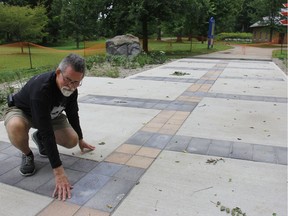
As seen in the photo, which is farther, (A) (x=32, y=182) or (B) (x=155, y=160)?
(B) (x=155, y=160)

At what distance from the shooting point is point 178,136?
4.24m

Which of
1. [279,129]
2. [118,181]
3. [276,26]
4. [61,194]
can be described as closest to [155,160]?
[118,181]

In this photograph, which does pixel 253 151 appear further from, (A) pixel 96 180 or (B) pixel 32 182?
(B) pixel 32 182

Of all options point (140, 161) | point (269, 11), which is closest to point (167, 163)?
point (140, 161)

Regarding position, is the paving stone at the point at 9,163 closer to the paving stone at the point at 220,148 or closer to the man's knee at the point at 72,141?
the man's knee at the point at 72,141

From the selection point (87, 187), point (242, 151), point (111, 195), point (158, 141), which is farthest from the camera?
point (158, 141)

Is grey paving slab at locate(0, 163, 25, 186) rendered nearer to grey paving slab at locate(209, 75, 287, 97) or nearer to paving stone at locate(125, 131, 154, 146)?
paving stone at locate(125, 131, 154, 146)

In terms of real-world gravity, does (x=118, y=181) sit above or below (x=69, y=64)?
below

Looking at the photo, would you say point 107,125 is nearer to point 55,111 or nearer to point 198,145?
point 198,145

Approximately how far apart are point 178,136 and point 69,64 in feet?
7.16

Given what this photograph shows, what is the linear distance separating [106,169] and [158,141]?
102cm

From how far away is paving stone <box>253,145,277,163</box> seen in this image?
3.54 metres

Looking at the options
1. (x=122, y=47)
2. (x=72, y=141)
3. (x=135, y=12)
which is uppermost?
(x=135, y=12)

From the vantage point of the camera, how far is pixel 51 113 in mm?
2928
